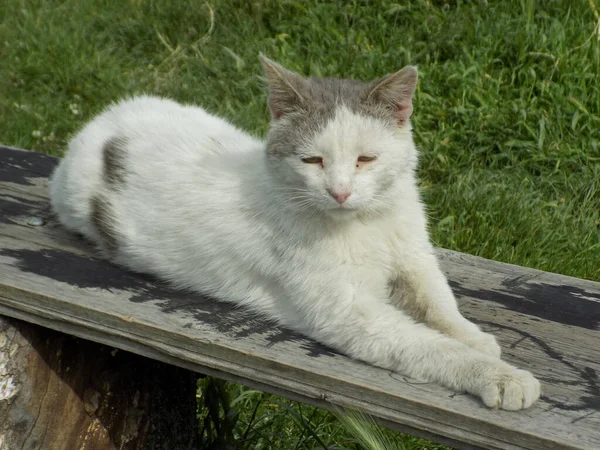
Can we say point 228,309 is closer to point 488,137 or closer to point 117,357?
point 117,357

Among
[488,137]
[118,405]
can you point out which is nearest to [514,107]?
[488,137]

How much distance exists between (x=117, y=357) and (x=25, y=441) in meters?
0.40

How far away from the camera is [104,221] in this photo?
3.00 m

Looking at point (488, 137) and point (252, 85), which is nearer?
point (488, 137)

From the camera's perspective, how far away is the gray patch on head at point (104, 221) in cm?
296

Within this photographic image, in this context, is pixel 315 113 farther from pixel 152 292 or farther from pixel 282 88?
pixel 152 292

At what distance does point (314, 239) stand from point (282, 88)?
0.49m

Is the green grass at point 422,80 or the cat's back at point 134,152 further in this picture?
the green grass at point 422,80

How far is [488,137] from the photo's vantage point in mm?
4562

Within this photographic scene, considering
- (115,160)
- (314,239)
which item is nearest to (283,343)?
(314,239)

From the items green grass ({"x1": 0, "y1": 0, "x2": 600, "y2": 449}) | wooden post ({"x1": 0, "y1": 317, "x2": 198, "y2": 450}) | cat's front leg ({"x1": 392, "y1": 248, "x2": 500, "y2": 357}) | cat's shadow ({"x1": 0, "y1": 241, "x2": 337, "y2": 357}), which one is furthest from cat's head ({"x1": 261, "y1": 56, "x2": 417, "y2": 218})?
green grass ({"x1": 0, "y1": 0, "x2": 600, "y2": 449})

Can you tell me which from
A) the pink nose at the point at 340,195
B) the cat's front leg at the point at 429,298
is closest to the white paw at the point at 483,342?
the cat's front leg at the point at 429,298

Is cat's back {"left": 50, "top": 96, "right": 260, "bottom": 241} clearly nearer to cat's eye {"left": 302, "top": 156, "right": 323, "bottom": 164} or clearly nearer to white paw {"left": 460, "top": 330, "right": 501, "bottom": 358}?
cat's eye {"left": 302, "top": 156, "right": 323, "bottom": 164}

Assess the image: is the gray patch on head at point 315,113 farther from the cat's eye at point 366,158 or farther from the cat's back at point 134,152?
the cat's back at point 134,152
